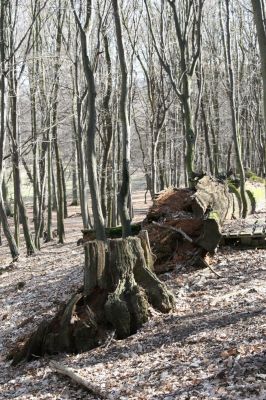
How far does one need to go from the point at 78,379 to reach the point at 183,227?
410 centimetres

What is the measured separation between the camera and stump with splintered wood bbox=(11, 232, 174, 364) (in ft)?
19.8

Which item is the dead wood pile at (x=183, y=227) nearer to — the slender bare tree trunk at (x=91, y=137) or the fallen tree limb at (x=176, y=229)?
the fallen tree limb at (x=176, y=229)

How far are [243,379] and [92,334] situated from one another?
7.83 ft

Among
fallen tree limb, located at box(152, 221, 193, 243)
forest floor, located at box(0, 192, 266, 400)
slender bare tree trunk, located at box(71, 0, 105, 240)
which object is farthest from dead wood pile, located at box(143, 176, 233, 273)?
slender bare tree trunk, located at box(71, 0, 105, 240)

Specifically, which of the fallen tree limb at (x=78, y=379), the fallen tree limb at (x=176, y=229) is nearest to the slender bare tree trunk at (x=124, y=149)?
the fallen tree limb at (x=176, y=229)

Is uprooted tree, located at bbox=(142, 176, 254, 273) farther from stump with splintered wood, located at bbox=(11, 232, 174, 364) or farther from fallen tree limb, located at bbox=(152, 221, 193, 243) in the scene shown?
stump with splintered wood, located at bbox=(11, 232, 174, 364)

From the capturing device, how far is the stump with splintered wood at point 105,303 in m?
6.03

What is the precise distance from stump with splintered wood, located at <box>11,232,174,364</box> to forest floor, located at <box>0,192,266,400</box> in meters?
0.17

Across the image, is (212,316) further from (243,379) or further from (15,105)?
(15,105)

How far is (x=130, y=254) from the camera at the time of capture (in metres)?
6.46

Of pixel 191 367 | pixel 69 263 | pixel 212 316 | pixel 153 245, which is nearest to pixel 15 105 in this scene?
pixel 69 263

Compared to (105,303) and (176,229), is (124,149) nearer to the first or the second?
(176,229)

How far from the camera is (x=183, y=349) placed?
5.23 m

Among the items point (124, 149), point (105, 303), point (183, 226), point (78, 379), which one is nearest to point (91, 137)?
point (124, 149)
